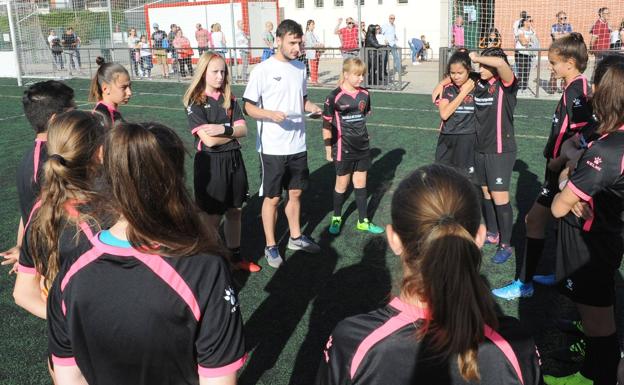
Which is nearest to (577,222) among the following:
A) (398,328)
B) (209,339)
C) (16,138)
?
(398,328)

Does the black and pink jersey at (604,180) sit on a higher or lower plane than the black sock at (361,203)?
higher

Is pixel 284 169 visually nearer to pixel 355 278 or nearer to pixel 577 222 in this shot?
pixel 355 278

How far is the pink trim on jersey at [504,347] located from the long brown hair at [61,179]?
1.47 meters

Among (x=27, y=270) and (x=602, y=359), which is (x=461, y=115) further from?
(x=27, y=270)

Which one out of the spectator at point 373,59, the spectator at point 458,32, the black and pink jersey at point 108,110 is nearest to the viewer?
the black and pink jersey at point 108,110

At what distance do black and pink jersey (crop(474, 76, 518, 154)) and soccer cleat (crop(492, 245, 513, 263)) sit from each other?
84 cm

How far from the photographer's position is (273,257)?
16.2 ft

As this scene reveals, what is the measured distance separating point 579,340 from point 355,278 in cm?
176

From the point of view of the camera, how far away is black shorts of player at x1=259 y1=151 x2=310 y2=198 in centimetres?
489

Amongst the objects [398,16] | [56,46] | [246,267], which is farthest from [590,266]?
[398,16]

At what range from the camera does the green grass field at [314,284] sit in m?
3.58

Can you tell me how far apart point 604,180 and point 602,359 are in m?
1.04

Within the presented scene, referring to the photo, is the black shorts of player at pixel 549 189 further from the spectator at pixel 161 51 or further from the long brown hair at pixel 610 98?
the spectator at pixel 161 51

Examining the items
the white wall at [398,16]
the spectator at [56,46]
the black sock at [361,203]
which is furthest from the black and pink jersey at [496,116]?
the white wall at [398,16]
